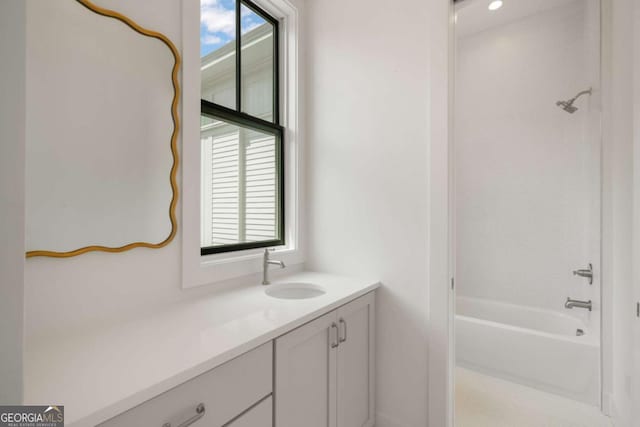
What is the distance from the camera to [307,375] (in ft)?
3.91

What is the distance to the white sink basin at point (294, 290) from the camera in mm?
1624

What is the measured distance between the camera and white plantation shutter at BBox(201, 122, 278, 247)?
1586 millimetres

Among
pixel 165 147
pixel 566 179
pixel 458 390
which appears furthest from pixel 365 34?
pixel 458 390

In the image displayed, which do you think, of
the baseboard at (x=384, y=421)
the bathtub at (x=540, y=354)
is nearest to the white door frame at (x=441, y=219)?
the baseboard at (x=384, y=421)

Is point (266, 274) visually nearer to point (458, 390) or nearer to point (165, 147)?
point (165, 147)

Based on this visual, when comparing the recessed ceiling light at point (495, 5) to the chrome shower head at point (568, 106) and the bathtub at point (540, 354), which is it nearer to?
the chrome shower head at point (568, 106)

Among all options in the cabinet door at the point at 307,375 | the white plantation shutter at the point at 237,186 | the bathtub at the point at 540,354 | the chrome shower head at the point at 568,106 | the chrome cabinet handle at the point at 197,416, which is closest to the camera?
the chrome cabinet handle at the point at 197,416

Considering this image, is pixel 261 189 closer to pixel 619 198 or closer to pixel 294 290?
pixel 294 290

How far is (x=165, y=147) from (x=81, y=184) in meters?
0.35

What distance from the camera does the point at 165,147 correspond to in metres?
1.27

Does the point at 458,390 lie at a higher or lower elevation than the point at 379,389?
lower

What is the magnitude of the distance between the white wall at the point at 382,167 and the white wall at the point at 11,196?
4.98ft

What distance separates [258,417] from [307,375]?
0.90 feet

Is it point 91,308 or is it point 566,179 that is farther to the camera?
point 566,179
